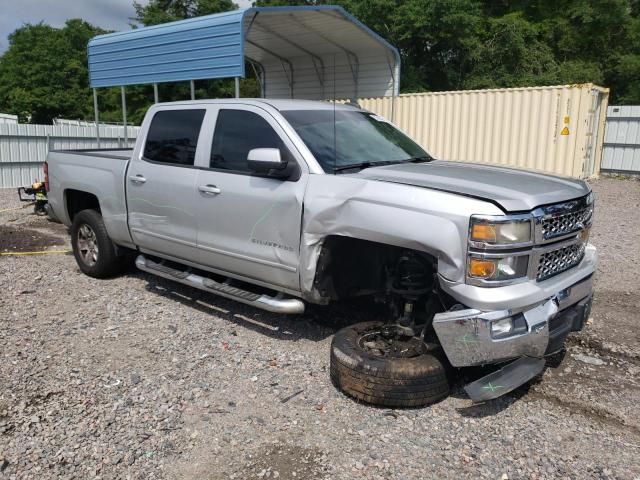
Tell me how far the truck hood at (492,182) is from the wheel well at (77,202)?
13.0 feet

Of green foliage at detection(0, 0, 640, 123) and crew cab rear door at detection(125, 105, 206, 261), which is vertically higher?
green foliage at detection(0, 0, 640, 123)

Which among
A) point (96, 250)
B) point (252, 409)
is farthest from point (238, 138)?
point (96, 250)

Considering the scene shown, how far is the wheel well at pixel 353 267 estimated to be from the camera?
4.10m

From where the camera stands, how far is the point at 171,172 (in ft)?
17.0

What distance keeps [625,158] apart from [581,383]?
13.4m

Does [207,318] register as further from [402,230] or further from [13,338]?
[402,230]

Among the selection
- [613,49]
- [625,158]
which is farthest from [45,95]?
[625,158]

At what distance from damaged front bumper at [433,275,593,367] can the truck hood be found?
0.63 metres

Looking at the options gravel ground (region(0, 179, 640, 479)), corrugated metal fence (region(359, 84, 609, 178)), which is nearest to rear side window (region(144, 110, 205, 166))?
gravel ground (region(0, 179, 640, 479))

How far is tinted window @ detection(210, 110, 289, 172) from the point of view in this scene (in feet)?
15.1

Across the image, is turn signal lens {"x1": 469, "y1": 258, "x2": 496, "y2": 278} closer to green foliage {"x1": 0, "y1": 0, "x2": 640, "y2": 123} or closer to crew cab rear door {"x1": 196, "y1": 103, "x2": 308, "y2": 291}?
crew cab rear door {"x1": 196, "y1": 103, "x2": 308, "y2": 291}

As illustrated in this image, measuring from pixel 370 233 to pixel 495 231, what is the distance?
0.83m

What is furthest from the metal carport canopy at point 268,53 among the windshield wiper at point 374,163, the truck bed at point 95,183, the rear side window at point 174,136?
the windshield wiper at point 374,163

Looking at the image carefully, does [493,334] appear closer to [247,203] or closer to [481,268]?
[481,268]
